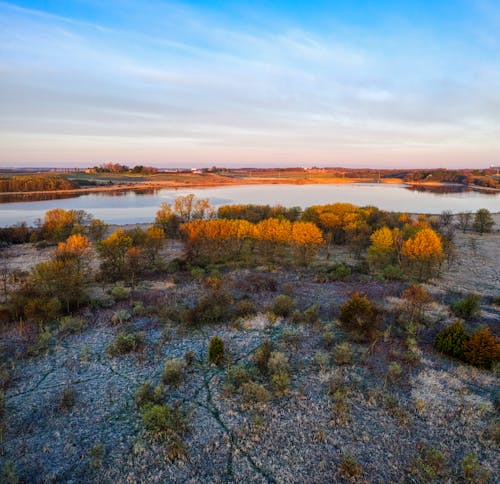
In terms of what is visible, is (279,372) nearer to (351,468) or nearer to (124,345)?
(351,468)

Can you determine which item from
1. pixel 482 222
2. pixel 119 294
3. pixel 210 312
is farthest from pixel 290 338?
pixel 482 222

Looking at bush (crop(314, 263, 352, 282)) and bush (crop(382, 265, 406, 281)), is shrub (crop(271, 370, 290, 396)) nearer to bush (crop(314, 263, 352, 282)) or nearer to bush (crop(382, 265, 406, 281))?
bush (crop(314, 263, 352, 282))

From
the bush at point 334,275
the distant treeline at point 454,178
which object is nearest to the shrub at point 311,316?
the bush at point 334,275

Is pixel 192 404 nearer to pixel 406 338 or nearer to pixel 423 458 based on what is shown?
pixel 423 458

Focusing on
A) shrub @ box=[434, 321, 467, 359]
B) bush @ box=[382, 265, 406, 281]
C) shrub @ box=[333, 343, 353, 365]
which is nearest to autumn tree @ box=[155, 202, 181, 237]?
bush @ box=[382, 265, 406, 281]

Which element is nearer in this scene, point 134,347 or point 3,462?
point 3,462

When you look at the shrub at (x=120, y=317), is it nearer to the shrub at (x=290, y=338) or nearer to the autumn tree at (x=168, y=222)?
the shrub at (x=290, y=338)

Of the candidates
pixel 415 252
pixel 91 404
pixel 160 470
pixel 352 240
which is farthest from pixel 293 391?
pixel 352 240
